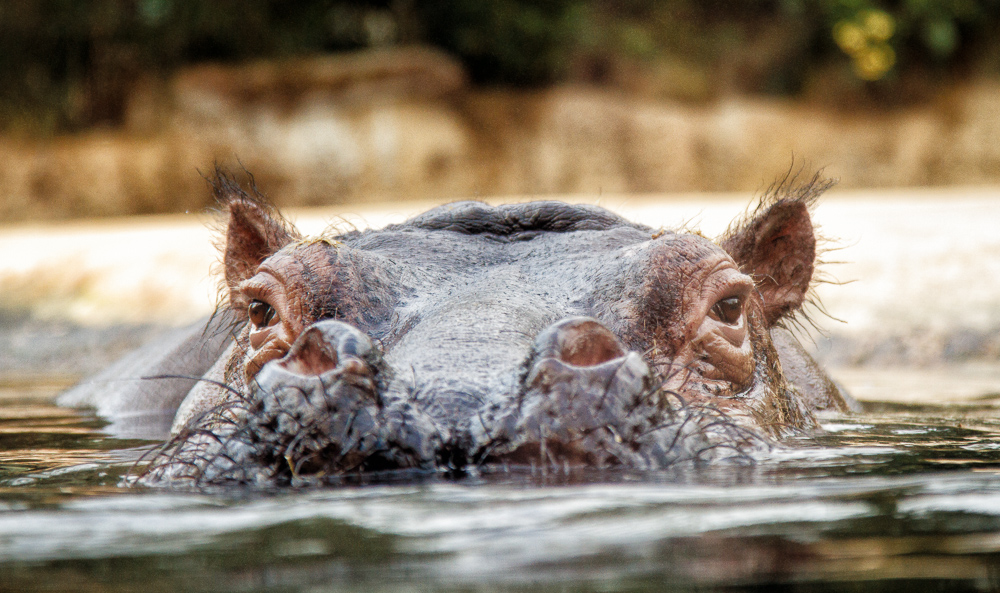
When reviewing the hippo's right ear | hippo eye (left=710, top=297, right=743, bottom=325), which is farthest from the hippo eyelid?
the hippo's right ear

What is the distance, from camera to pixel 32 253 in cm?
1162

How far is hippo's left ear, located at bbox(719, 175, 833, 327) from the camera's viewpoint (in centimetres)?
449

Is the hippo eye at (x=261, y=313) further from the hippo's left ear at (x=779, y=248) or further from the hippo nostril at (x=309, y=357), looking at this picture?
the hippo's left ear at (x=779, y=248)

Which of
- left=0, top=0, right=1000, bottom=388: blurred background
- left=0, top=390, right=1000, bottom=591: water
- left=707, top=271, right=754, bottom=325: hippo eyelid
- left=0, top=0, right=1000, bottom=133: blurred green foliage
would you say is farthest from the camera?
left=0, top=0, right=1000, bottom=388: blurred background

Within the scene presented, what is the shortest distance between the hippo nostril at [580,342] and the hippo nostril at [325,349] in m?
0.42

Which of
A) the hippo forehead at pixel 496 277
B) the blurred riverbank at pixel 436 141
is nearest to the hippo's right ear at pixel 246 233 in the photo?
the hippo forehead at pixel 496 277

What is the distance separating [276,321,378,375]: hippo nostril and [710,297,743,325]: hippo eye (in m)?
1.41

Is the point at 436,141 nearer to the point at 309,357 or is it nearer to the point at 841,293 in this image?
the point at 841,293

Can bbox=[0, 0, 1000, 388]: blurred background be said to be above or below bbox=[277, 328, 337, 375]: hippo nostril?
above

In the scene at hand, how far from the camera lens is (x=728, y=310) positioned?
3762 mm

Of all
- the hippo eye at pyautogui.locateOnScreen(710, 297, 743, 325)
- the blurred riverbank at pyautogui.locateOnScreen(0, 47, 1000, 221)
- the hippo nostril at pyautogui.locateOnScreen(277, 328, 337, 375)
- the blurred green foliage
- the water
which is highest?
the blurred green foliage

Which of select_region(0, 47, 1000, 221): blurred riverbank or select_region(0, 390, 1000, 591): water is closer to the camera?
select_region(0, 390, 1000, 591): water

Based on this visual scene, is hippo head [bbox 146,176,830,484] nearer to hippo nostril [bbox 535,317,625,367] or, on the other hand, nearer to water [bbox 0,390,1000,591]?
hippo nostril [bbox 535,317,625,367]

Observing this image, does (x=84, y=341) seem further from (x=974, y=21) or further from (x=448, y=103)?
(x=974, y=21)
